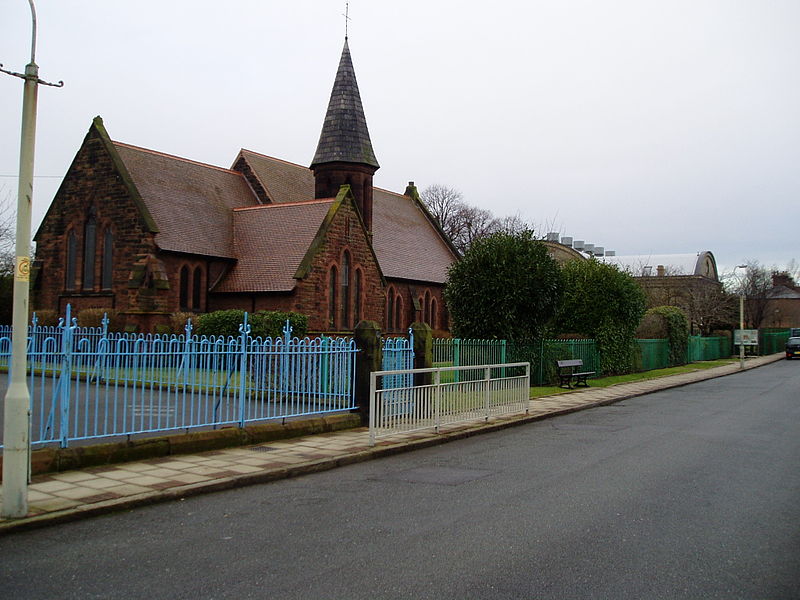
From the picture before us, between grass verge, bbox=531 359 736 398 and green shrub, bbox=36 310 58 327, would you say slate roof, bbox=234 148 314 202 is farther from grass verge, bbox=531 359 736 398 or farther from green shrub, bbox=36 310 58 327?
grass verge, bbox=531 359 736 398

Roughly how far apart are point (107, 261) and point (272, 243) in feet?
23.6

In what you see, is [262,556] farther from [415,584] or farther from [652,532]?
[652,532]

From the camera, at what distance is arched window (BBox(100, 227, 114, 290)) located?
30.7 m

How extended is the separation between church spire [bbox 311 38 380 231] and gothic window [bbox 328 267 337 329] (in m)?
7.44

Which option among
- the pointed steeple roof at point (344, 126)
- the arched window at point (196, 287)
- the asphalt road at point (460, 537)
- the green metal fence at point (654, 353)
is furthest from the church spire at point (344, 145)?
the asphalt road at point (460, 537)

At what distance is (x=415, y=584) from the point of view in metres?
5.02

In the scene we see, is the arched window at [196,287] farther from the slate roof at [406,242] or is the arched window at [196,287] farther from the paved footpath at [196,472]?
the paved footpath at [196,472]

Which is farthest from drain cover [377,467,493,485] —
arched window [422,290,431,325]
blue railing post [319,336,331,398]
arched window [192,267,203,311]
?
arched window [422,290,431,325]

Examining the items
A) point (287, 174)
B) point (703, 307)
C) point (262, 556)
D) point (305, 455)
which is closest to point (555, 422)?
point (305, 455)

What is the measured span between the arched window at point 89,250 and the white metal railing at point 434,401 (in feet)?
75.0

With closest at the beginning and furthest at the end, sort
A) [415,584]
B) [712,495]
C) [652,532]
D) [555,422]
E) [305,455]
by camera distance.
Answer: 1. [415,584]
2. [652,532]
3. [712,495]
4. [305,455]
5. [555,422]

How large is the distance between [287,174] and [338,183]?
5776 millimetres

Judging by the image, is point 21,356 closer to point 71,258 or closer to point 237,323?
point 237,323

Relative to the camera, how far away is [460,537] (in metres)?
6.21
